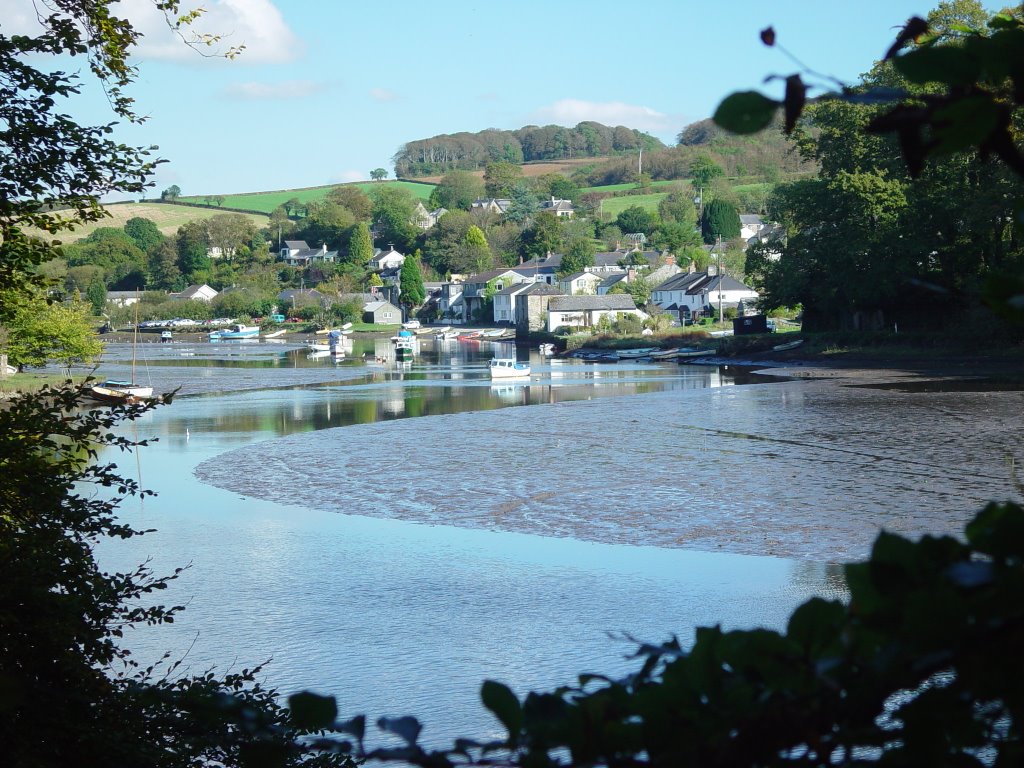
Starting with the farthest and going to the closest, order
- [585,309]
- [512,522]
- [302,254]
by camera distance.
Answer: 1. [302,254]
2. [585,309]
3. [512,522]

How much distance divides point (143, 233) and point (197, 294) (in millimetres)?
26429

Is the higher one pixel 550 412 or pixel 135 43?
pixel 135 43

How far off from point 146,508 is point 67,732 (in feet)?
52.1

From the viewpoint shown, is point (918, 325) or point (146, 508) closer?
point (146, 508)

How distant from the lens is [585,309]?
95.9m

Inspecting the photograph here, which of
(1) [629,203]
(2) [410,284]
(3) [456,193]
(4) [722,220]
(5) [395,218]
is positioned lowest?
(2) [410,284]

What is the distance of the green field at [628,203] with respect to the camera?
16538 cm

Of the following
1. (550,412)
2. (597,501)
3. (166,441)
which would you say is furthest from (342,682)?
(550,412)

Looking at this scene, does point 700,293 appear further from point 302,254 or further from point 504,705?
point 504,705

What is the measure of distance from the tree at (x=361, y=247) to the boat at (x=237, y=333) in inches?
1273

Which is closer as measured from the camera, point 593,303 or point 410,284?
point 593,303

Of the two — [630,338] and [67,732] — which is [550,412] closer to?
[67,732]

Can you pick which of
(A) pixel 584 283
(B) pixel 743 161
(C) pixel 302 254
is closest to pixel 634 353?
(A) pixel 584 283

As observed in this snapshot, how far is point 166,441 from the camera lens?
31.6 meters
